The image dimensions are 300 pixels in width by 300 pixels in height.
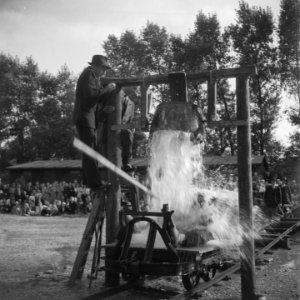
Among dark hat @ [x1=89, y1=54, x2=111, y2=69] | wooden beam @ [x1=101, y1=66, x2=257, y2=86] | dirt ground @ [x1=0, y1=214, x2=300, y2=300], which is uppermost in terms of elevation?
dark hat @ [x1=89, y1=54, x2=111, y2=69]

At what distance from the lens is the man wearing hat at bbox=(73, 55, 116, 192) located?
20.3ft

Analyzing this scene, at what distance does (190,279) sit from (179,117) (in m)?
2.18

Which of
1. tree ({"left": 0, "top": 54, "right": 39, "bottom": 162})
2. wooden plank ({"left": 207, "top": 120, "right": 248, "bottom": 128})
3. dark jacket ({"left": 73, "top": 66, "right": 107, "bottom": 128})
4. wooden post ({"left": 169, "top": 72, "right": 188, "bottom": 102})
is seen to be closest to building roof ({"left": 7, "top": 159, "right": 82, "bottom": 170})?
tree ({"left": 0, "top": 54, "right": 39, "bottom": 162})

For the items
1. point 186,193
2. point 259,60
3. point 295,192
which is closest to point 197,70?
point 259,60

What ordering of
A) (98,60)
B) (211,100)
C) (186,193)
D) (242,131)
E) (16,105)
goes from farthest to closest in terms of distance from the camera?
1. (16,105)
2. (186,193)
3. (98,60)
4. (211,100)
5. (242,131)

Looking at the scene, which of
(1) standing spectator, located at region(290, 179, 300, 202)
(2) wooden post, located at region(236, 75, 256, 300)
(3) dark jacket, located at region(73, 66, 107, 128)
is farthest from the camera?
(1) standing spectator, located at region(290, 179, 300, 202)

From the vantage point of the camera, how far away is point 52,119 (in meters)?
49.8

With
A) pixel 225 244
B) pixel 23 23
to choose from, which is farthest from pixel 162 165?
pixel 23 23

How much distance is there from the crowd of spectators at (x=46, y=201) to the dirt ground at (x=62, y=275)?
9529 millimetres

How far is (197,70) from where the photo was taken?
38.8m

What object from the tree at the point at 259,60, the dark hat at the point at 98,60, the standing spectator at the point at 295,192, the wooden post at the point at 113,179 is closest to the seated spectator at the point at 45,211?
the standing spectator at the point at 295,192

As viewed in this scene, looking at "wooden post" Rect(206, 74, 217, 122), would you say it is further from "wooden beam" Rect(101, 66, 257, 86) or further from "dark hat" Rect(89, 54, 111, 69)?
"dark hat" Rect(89, 54, 111, 69)

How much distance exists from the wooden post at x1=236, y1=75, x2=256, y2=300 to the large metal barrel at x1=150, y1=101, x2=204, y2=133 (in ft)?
1.90

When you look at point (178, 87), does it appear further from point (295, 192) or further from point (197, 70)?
point (197, 70)
